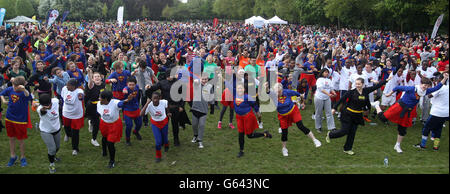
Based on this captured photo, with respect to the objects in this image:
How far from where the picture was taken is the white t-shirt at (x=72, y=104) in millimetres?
7016

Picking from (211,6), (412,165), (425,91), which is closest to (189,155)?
(412,165)

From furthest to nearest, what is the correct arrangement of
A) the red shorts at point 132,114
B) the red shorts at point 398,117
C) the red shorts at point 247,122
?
the red shorts at point 132,114, the red shorts at point 398,117, the red shorts at point 247,122

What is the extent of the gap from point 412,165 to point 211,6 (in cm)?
9040

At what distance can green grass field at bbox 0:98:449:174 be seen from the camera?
22.1ft

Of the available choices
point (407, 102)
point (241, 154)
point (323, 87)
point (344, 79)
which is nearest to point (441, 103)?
point (407, 102)

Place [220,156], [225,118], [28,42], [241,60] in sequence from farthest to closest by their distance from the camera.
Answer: [28,42] → [241,60] → [225,118] → [220,156]

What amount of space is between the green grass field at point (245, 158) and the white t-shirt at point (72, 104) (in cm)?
92

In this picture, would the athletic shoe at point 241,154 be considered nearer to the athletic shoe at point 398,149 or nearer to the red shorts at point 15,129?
the athletic shoe at point 398,149

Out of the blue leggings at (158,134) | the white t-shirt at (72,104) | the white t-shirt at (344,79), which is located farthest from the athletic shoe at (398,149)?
the white t-shirt at (72,104)

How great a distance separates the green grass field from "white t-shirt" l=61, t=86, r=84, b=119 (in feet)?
3.02

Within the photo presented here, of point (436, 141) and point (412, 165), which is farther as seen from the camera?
point (436, 141)

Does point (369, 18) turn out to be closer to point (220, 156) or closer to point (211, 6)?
point (220, 156)

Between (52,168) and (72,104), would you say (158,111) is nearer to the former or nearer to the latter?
(72,104)

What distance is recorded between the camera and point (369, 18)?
46.0m
